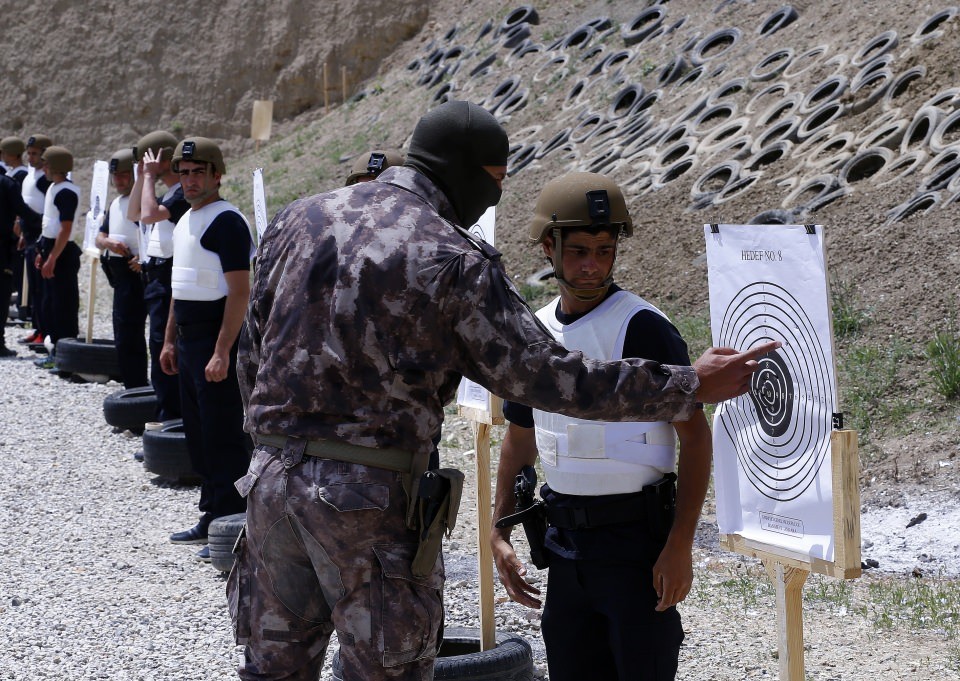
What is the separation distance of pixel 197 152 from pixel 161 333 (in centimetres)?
212

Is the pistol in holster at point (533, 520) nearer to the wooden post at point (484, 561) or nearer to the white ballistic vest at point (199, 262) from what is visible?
the wooden post at point (484, 561)

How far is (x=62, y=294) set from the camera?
43.8ft

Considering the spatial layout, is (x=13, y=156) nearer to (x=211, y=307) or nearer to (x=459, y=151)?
(x=211, y=307)

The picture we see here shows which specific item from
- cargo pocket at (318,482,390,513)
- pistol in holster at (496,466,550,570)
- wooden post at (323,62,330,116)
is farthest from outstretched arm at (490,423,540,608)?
wooden post at (323,62,330,116)

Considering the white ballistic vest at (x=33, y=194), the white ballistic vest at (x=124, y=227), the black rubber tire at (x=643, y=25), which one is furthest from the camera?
the black rubber tire at (x=643, y=25)

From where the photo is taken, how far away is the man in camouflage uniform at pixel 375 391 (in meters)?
2.91

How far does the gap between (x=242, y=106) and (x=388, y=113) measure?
812 cm

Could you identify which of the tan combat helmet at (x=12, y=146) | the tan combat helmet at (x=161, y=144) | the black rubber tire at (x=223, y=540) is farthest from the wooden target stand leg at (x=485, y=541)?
the tan combat helmet at (x=12, y=146)

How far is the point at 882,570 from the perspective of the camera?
19.9ft

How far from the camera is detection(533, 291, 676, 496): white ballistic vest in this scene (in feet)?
10.7

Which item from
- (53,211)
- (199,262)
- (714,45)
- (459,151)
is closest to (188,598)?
(199,262)

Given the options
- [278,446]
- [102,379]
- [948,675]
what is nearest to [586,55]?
[102,379]

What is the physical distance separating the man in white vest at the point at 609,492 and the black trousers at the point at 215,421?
3697 mm

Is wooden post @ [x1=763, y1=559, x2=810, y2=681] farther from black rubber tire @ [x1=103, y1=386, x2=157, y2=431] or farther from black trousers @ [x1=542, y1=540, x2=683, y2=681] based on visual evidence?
black rubber tire @ [x1=103, y1=386, x2=157, y2=431]
